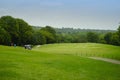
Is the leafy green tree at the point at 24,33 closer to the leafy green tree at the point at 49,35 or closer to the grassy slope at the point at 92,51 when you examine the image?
the leafy green tree at the point at 49,35

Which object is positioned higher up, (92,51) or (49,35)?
(49,35)

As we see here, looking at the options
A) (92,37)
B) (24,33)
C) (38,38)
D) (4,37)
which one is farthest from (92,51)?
(92,37)

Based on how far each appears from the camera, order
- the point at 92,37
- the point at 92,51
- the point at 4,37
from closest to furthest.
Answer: the point at 92,51 < the point at 4,37 < the point at 92,37

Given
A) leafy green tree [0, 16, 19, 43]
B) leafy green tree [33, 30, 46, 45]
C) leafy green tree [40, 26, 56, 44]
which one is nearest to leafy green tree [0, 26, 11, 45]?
leafy green tree [0, 16, 19, 43]

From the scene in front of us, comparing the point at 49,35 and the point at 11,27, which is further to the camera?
the point at 49,35

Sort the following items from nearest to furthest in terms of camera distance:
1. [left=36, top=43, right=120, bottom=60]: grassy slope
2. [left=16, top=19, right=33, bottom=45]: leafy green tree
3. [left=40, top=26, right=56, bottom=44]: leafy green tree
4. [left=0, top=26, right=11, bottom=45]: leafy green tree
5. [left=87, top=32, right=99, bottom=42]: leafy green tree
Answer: [left=36, top=43, right=120, bottom=60]: grassy slope < [left=0, top=26, right=11, bottom=45]: leafy green tree < [left=16, top=19, right=33, bottom=45]: leafy green tree < [left=40, top=26, right=56, bottom=44]: leafy green tree < [left=87, top=32, right=99, bottom=42]: leafy green tree

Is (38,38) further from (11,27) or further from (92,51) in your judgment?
(92,51)

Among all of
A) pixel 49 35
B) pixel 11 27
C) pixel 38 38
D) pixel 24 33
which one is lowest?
pixel 38 38

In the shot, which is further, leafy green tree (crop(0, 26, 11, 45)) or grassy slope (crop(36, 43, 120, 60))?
leafy green tree (crop(0, 26, 11, 45))

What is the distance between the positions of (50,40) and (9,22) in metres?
35.3

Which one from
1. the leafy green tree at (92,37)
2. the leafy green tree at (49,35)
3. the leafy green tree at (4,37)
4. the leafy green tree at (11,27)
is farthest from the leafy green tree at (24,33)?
the leafy green tree at (92,37)

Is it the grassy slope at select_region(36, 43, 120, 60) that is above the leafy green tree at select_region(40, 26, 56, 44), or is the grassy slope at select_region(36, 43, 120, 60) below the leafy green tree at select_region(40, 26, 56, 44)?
below

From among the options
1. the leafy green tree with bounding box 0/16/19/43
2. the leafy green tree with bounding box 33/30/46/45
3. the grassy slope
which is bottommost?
the grassy slope

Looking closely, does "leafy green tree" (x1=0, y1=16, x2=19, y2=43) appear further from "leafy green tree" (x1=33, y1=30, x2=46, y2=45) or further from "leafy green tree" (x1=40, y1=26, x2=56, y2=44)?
"leafy green tree" (x1=40, y1=26, x2=56, y2=44)
